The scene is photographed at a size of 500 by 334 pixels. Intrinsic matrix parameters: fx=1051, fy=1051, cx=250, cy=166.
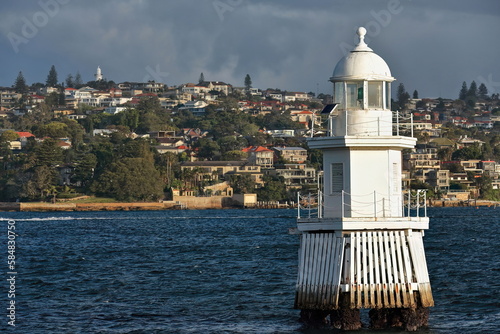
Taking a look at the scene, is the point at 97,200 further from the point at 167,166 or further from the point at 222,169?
the point at 222,169

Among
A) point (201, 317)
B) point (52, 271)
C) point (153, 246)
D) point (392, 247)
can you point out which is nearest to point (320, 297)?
point (392, 247)

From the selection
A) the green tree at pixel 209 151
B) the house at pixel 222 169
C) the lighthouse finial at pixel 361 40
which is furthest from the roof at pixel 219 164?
the lighthouse finial at pixel 361 40

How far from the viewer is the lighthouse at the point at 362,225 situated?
1981 centimetres

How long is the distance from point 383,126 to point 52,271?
22083mm

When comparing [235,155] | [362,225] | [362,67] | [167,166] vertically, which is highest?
[235,155]

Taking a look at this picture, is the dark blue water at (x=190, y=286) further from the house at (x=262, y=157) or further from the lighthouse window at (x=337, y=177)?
the house at (x=262, y=157)

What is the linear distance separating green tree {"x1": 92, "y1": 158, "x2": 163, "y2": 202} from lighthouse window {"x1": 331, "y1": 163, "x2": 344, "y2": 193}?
132764mm

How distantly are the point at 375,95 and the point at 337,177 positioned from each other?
1.78 metres

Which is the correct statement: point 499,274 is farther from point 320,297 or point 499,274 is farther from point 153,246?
point 153,246

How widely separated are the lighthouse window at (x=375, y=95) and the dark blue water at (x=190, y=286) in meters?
4.59

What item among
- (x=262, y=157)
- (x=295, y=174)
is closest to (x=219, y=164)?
(x=262, y=157)

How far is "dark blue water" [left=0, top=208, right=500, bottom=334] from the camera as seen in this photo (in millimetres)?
23984

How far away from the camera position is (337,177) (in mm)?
20750

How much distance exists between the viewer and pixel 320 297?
20078 mm
